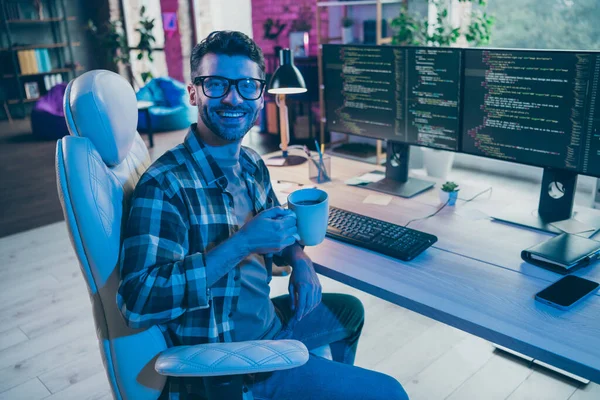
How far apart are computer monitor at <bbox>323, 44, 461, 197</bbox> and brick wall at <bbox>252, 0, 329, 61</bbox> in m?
3.65

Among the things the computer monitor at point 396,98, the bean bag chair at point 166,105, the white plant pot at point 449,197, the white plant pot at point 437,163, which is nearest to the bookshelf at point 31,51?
the bean bag chair at point 166,105

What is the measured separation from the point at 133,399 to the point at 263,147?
462 cm

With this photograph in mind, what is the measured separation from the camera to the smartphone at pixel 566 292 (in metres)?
1.12

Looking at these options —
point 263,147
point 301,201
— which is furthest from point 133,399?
point 263,147

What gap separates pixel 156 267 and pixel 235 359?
0.24 meters

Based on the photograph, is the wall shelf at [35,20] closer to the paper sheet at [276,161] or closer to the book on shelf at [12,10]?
the book on shelf at [12,10]

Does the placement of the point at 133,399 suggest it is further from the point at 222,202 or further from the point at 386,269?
the point at 386,269

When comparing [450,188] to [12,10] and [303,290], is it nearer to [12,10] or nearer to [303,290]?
[303,290]

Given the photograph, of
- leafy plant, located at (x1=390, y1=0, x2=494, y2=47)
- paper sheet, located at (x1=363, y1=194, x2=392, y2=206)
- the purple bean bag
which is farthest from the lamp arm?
the purple bean bag

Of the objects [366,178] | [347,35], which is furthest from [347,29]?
[366,178]

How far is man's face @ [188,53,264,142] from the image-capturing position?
1.25 meters

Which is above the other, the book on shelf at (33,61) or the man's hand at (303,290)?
the book on shelf at (33,61)

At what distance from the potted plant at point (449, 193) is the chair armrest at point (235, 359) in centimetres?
90

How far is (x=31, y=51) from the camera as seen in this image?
7.44m
